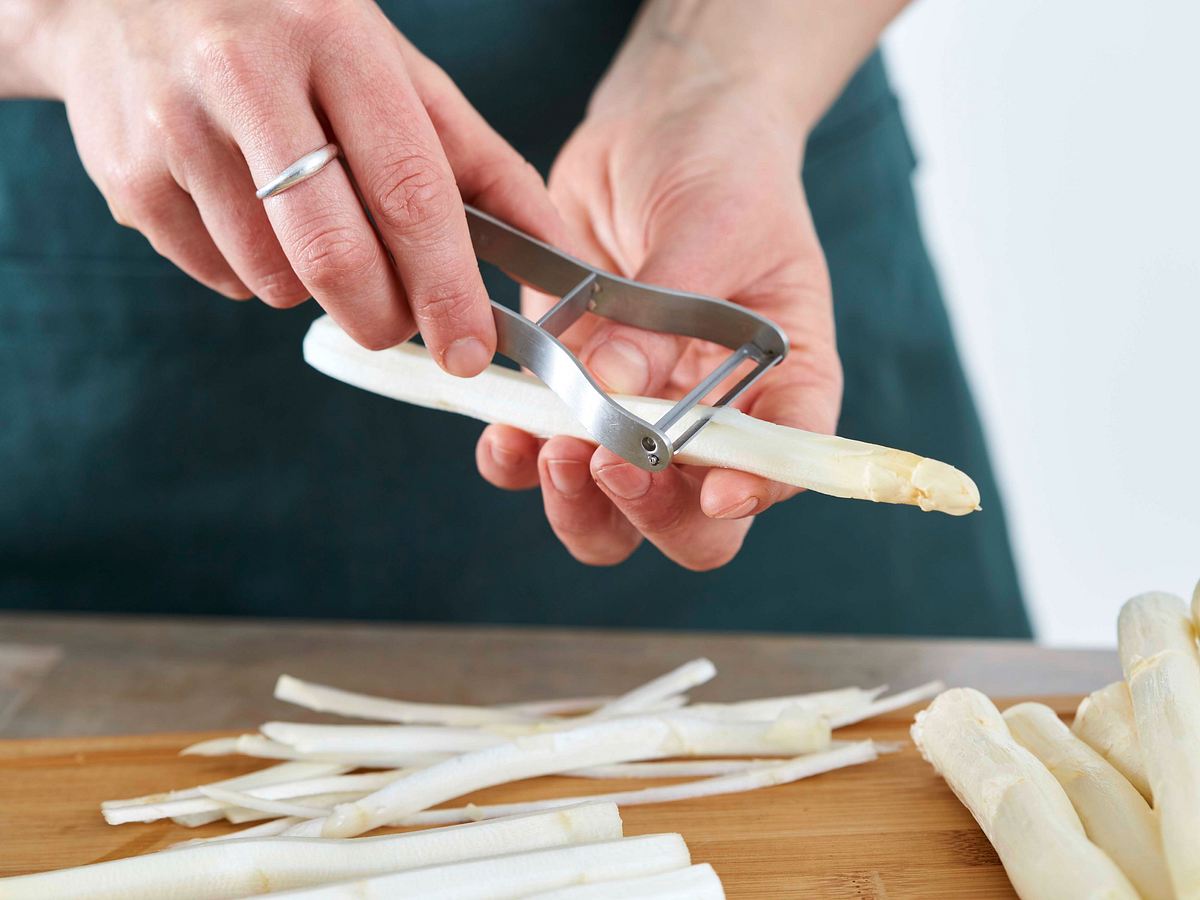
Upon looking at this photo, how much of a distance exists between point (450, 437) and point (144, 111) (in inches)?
47.3

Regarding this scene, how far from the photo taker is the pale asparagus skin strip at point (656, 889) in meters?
1.11

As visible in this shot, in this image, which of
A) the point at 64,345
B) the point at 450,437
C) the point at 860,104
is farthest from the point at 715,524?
the point at 64,345

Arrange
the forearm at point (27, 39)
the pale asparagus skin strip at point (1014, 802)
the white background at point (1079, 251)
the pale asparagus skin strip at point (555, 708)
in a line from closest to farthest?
1. the pale asparagus skin strip at point (1014, 802)
2. the forearm at point (27, 39)
3. the pale asparagus skin strip at point (555, 708)
4. the white background at point (1079, 251)

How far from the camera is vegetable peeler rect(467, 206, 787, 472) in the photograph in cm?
121

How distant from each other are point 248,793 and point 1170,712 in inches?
42.1

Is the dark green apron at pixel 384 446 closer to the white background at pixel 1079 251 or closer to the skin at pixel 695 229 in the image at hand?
the skin at pixel 695 229

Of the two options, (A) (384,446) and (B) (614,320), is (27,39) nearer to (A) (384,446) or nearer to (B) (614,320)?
(B) (614,320)

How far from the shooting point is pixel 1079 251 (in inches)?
189

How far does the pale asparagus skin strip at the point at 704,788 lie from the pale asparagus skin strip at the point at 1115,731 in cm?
26

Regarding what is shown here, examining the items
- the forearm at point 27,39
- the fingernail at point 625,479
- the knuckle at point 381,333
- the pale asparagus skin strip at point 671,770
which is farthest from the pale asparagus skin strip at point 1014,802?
the forearm at point 27,39

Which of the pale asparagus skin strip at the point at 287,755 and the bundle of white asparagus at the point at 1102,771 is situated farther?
the pale asparagus skin strip at the point at 287,755

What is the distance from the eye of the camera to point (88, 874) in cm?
115

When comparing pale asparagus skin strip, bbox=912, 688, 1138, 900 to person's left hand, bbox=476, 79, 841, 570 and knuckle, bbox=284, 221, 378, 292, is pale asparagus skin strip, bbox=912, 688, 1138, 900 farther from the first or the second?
knuckle, bbox=284, 221, 378, 292

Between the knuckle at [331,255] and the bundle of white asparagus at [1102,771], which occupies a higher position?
the knuckle at [331,255]
